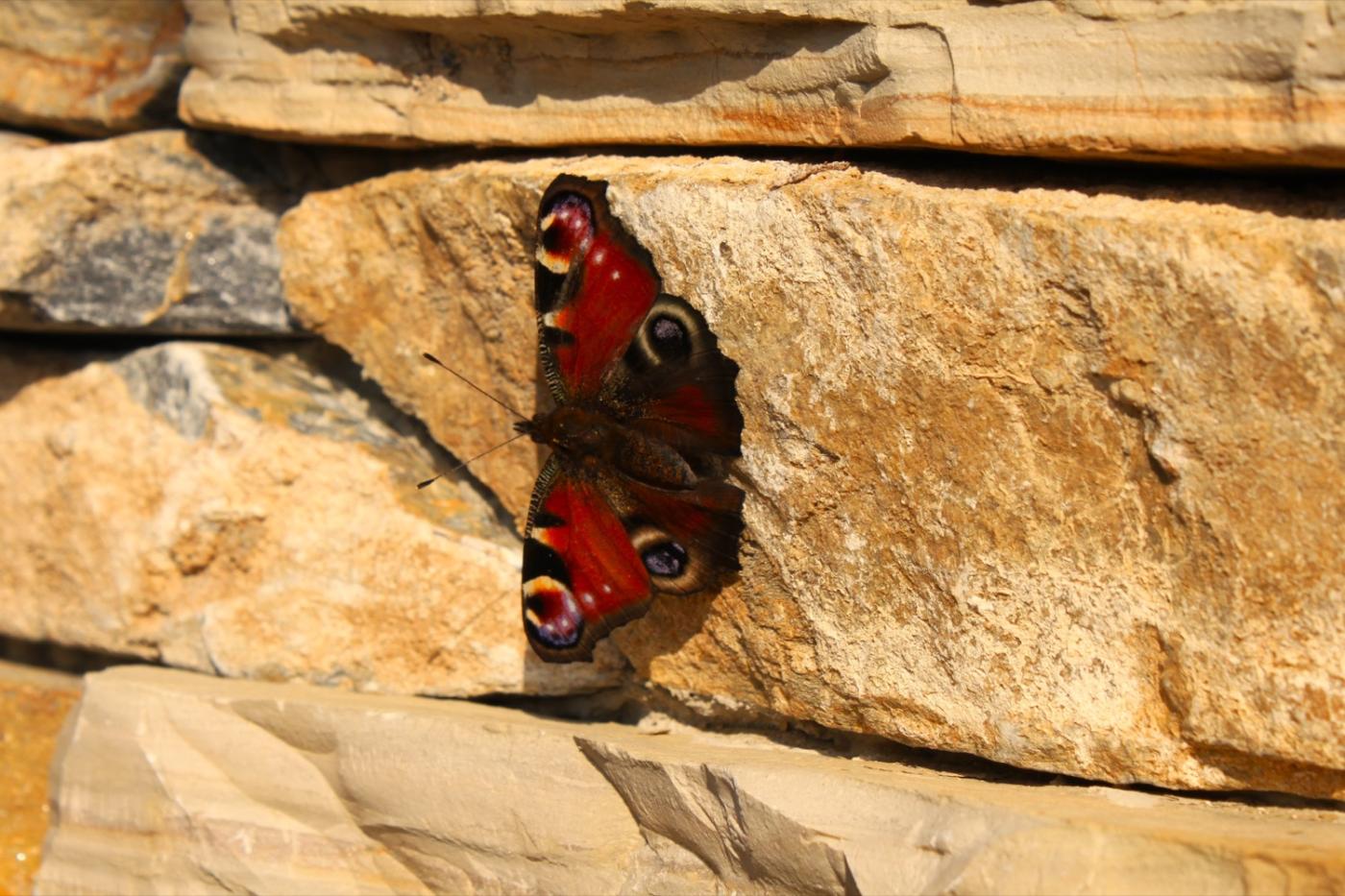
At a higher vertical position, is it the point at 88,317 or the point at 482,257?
the point at 482,257

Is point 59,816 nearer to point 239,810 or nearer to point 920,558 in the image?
point 239,810

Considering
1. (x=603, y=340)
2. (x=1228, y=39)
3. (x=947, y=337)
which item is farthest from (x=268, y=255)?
(x=1228, y=39)

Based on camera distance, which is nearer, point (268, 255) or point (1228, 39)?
point (1228, 39)

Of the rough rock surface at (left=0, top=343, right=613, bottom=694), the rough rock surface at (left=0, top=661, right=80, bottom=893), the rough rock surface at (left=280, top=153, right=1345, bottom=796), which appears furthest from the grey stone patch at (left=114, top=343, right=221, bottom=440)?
the rough rock surface at (left=280, top=153, right=1345, bottom=796)

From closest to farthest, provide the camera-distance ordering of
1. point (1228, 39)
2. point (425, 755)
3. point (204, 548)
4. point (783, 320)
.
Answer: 1. point (1228, 39)
2. point (783, 320)
3. point (425, 755)
4. point (204, 548)

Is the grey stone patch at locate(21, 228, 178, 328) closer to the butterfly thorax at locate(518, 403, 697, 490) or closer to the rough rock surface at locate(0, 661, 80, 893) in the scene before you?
the rough rock surface at locate(0, 661, 80, 893)

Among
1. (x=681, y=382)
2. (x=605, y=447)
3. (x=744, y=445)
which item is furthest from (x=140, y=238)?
(x=744, y=445)
